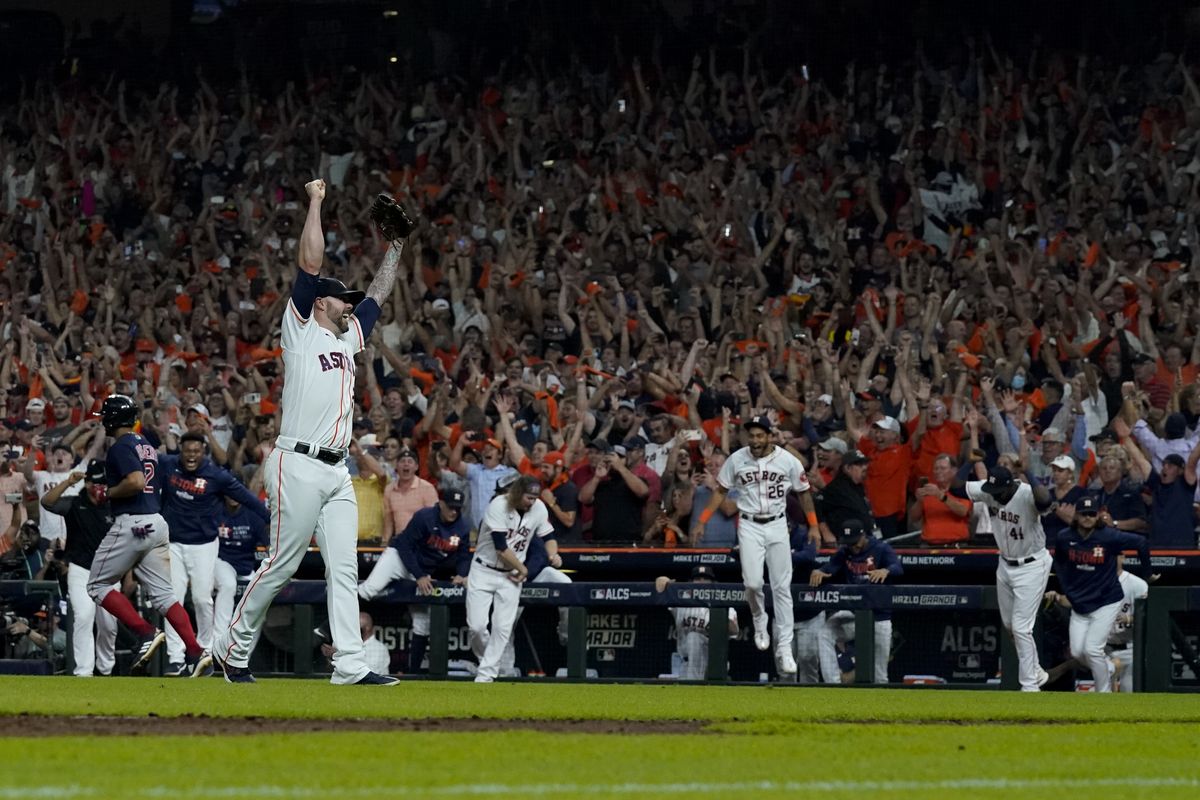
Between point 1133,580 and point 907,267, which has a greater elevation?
point 907,267

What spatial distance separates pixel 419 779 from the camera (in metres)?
5.50

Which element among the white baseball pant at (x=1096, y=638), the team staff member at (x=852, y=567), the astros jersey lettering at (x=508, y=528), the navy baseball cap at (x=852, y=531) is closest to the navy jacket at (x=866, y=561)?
the team staff member at (x=852, y=567)

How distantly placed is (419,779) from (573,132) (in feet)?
59.2

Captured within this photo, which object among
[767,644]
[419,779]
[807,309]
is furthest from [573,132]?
[419,779]

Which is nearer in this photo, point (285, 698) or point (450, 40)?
point (285, 698)

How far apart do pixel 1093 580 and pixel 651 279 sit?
709 cm

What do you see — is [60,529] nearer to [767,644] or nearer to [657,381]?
[657,381]

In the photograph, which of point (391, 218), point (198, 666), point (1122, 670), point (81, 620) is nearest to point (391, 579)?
point (81, 620)

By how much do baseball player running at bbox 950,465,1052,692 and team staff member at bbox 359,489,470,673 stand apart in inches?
162

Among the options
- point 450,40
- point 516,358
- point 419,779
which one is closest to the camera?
point 419,779

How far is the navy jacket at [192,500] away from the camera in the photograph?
13.3 meters

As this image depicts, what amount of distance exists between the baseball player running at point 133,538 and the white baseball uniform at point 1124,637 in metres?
6.53

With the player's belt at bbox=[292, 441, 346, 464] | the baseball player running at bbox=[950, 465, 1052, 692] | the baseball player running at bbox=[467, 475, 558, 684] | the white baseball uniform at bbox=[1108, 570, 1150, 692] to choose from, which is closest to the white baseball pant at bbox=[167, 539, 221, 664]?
the baseball player running at bbox=[467, 475, 558, 684]

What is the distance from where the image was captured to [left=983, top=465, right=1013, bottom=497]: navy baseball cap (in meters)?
12.7
